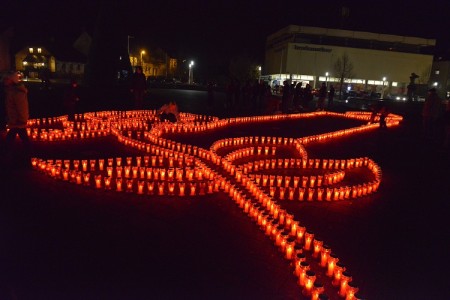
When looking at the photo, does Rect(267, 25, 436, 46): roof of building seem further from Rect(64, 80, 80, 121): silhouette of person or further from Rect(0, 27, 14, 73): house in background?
Rect(64, 80, 80, 121): silhouette of person

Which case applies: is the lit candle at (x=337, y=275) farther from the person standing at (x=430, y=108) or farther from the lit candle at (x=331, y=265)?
the person standing at (x=430, y=108)

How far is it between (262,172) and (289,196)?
184 centimetres

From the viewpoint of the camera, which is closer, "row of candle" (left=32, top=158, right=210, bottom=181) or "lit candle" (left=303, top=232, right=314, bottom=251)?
"lit candle" (left=303, top=232, right=314, bottom=251)

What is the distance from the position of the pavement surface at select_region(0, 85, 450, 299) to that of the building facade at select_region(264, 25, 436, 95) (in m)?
56.2

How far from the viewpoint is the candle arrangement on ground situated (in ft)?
16.1

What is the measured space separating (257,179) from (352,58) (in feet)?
201

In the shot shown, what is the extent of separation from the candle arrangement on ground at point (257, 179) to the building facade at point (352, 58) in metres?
52.0

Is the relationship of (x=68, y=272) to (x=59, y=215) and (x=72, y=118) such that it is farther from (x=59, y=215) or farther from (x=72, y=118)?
(x=72, y=118)

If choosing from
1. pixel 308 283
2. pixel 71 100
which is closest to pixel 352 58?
pixel 71 100

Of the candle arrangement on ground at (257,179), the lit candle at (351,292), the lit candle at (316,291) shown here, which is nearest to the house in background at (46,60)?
the candle arrangement on ground at (257,179)

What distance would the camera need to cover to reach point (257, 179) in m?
8.17

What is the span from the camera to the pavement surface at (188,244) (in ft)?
14.3

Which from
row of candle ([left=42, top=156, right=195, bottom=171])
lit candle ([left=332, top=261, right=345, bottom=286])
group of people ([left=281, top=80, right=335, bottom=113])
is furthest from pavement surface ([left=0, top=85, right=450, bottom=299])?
group of people ([left=281, top=80, right=335, bottom=113])

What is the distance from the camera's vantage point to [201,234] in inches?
225
